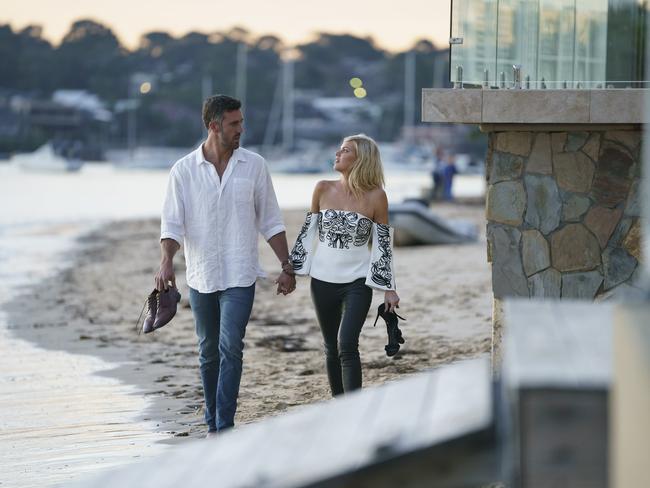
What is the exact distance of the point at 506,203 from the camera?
7000 millimetres

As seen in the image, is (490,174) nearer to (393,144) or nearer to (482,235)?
(482,235)

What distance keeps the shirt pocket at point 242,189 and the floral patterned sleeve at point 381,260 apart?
2.32 ft

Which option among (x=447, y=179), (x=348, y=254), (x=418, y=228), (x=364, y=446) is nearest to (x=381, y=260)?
(x=348, y=254)

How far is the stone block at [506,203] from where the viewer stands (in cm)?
697

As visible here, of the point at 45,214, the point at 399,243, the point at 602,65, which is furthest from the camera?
the point at 45,214

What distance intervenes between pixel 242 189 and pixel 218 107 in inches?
17.8

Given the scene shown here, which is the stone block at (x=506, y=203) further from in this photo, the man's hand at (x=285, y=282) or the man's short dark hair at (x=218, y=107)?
the man's short dark hair at (x=218, y=107)

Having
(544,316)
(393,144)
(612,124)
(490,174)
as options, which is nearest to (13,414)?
(490,174)

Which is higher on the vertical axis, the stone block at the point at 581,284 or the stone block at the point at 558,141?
the stone block at the point at 558,141

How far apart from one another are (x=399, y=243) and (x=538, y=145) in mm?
14799

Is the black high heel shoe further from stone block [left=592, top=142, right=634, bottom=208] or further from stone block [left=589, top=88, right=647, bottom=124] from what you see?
stone block [left=589, top=88, right=647, bottom=124]

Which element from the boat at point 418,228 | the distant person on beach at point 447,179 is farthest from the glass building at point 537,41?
the distant person on beach at point 447,179

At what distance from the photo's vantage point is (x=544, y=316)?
3188 mm

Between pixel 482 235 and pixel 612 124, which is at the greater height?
pixel 612 124
